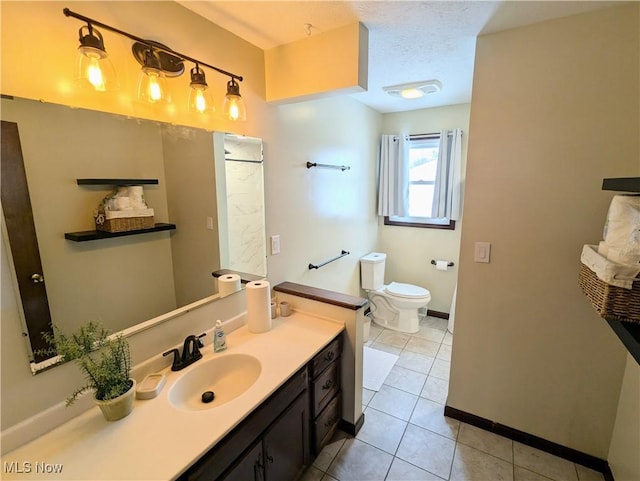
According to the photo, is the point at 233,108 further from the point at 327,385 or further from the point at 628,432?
the point at 628,432

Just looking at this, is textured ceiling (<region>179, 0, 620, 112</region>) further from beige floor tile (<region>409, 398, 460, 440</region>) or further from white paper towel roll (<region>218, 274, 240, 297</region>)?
beige floor tile (<region>409, 398, 460, 440</region>)

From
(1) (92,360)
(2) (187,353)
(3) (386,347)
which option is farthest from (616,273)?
(3) (386,347)

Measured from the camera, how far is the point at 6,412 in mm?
958

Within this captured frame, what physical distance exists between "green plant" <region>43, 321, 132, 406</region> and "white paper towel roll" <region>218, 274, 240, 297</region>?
1.94ft

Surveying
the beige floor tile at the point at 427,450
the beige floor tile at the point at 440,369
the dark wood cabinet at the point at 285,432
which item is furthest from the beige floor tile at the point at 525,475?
the dark wood cabinet at the point at 285,432

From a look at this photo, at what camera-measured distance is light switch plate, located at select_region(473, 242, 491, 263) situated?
1820mm

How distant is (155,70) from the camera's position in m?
1.21

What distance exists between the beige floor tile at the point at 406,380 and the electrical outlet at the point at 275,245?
1484mm

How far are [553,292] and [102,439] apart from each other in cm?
224

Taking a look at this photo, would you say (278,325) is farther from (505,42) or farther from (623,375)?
(505,42)

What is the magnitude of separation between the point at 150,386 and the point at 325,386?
925 mm

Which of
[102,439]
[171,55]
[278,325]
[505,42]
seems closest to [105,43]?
[171,55]

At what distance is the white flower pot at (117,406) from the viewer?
3.44 feet

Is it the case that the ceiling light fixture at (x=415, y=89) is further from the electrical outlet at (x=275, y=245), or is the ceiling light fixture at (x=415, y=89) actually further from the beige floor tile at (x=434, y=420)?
the beige floor tile at (x=434, y=420)
